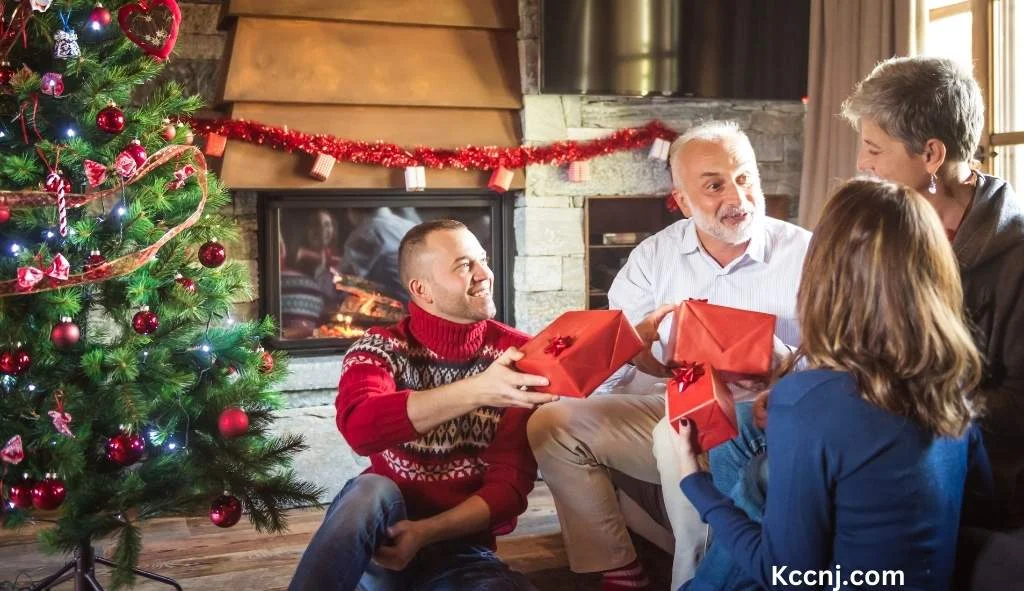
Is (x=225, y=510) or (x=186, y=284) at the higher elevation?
(x=186, y=284)

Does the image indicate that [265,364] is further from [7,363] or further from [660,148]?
[660,148]

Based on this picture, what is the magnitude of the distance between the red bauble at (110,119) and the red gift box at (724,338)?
1.31 metres

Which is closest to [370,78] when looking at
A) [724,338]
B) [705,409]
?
[724,338]

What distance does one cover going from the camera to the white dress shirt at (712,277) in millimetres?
2559

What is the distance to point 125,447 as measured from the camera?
219 centimetres

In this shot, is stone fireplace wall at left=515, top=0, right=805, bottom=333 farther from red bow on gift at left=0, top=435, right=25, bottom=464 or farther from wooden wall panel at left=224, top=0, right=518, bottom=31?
red bow on gift at left=0, top=435, right=25, bottom=464

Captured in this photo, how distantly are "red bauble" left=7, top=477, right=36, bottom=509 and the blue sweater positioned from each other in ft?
5.26

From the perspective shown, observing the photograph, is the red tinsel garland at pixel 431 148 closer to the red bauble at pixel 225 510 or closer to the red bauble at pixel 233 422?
the red bauble at pixel 233 422

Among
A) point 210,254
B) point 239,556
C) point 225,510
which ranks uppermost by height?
point 210,254

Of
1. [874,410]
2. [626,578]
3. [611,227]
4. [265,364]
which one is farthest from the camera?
[611,227]

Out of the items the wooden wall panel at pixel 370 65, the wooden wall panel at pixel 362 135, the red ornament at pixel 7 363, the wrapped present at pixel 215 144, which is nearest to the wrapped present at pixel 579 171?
the wooden wall panel at pixel 362 135

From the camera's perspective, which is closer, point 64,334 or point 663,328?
point 64,334

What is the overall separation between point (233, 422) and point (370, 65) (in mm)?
1856

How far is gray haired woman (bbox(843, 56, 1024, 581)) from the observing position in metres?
1.78
